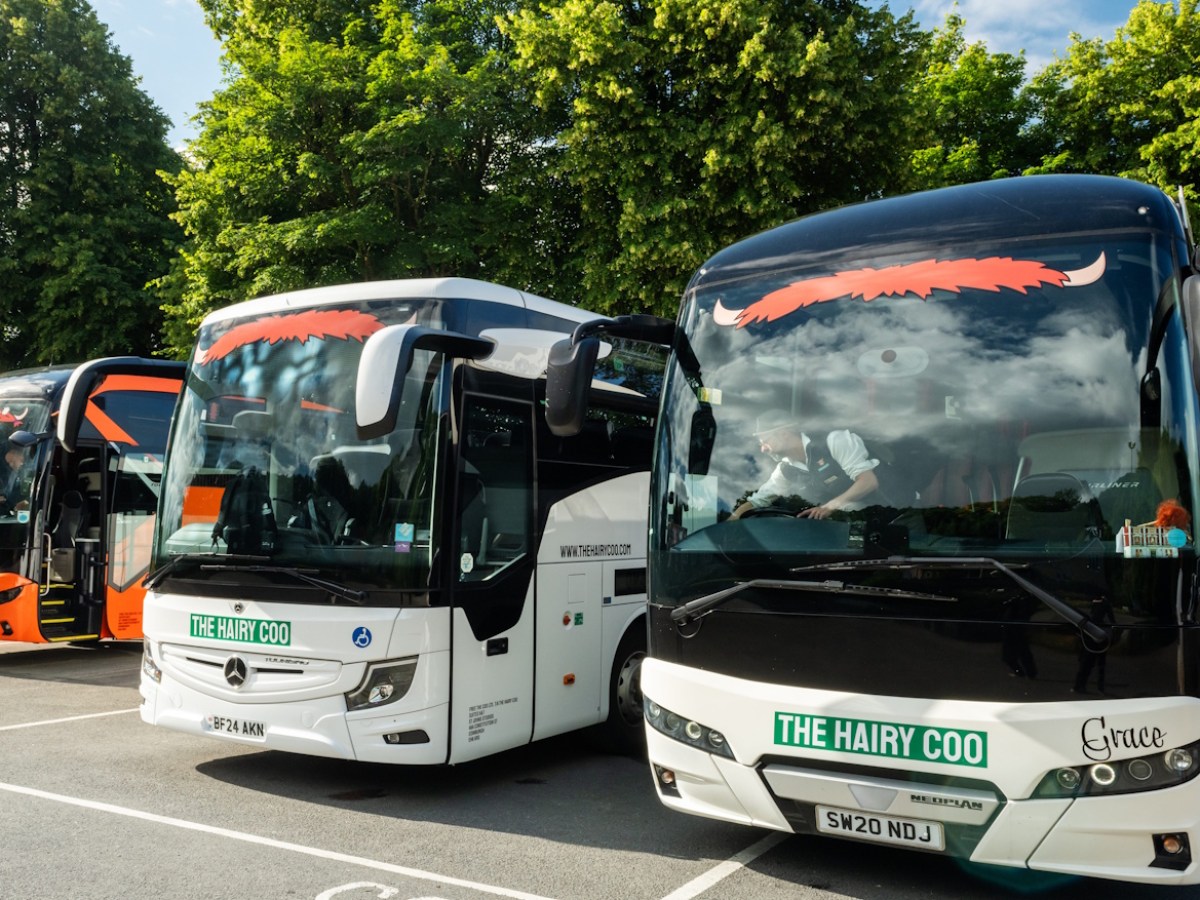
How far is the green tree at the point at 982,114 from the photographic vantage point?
25.9m

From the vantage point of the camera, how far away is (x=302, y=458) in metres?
6.50

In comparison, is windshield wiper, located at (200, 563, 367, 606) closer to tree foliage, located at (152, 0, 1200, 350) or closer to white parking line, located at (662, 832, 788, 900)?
white parking line, located at (662, 832, 788, 900)

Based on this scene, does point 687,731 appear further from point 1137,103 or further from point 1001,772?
point 1137,103

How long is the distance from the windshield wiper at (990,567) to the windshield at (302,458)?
8.13 feet

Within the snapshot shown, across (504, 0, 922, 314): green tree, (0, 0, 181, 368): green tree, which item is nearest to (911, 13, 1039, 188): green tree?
(504, 0, 922, 314): green tree

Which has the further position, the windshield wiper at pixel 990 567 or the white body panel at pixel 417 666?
the white body panel at pixel 417 666

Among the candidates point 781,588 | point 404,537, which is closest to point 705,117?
point 404,537

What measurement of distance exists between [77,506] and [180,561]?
19.8 ft

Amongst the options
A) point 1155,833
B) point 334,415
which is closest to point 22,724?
point 334,415

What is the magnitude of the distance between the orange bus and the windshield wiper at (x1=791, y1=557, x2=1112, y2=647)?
8998 mm

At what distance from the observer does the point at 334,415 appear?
647 cm

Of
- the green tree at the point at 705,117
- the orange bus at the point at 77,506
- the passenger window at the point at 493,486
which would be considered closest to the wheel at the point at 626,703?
the passenger window at the point at 493,486

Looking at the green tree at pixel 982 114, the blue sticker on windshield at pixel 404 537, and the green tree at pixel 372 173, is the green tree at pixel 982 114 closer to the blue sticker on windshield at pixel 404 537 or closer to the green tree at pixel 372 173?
the green tree at pixel 372 173

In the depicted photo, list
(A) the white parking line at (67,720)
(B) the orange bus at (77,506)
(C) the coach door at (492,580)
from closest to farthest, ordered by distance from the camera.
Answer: (C) the coach door at (492,580) < (A) the white parking line at (67,720) < (B) the orange bus at (77,506)
